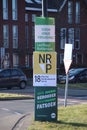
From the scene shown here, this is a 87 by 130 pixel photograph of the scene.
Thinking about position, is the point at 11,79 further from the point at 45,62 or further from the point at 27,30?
the point at 27,30

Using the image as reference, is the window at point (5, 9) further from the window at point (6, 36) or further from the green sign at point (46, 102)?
the green sign at point (46, 102)

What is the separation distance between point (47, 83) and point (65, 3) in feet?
182

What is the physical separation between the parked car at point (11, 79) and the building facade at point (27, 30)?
1936 centimetres

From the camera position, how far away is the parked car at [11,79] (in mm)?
35891

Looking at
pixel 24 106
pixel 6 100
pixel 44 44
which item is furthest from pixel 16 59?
pixel 44 44

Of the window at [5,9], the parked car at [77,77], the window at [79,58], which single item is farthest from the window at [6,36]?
the parked car at [77,77]

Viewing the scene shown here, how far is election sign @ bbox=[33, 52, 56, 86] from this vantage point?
13.6 metres

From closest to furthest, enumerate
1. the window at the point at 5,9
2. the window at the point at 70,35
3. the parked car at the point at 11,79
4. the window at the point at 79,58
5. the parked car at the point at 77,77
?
the parked car at the point at 11,79 → the parked car at the point at 77,77 → the window at the point at 5,9 → the window at the point at 70,35 → the window at the point at 79,58

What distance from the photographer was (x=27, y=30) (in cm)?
6281

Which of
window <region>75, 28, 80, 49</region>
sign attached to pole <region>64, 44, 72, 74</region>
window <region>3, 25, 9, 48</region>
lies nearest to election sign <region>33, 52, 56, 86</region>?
sign attached to pole <region>64, 44, 72, 74</region>

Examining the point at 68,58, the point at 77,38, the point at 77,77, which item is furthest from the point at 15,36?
the point at 68,58

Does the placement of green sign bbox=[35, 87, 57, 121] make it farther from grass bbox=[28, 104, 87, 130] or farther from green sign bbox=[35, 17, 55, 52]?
green sign bbox=[35, 17, 55, 52]

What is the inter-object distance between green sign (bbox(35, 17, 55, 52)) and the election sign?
193mm

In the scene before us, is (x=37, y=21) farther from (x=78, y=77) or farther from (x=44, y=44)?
(x=78, y=77)
